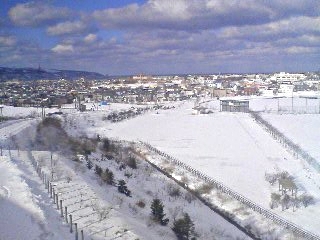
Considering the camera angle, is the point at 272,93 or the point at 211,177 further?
the point at 272,93

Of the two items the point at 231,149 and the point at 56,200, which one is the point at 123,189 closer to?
the point at 56,200

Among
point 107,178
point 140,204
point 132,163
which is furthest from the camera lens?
point 132,163

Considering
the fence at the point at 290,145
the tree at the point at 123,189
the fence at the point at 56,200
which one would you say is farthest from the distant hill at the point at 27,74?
the tree at the point at 123,189

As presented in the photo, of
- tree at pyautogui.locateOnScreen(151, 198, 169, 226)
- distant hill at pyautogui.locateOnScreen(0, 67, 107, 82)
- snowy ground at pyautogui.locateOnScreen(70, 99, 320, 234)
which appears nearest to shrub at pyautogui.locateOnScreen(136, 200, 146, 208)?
tree at pyautogui.locateOnScreen(151, 198, 169, 226)

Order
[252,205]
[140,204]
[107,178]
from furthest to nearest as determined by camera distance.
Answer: [107,178]
[252,205]
[140,204]

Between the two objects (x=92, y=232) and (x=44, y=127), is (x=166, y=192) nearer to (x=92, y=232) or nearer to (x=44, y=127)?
(x=92, y=232)

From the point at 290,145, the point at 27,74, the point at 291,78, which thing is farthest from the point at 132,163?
the point at 291,78

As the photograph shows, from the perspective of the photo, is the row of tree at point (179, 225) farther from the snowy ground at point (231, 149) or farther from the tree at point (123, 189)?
the snowy ground at point (231, 149)

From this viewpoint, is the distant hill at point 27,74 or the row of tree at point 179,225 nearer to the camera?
the row of tree at point 179,225

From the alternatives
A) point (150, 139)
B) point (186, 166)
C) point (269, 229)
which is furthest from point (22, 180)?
point (150, 139)

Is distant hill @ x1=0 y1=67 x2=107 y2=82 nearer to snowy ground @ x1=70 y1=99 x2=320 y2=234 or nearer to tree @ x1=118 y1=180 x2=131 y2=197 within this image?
snowy ground @ x1=70 y1=99 x2=320 y2=234

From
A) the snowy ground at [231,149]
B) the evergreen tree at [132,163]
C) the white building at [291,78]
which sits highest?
the white building at [291,78]
